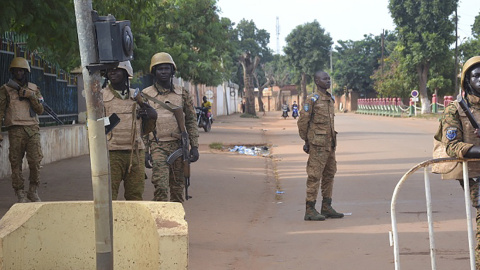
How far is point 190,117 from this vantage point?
8016 mm

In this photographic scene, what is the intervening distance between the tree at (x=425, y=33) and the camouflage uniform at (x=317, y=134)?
153ft

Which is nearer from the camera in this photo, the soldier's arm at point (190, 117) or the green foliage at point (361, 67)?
the soldier's arm at point (190, 117)

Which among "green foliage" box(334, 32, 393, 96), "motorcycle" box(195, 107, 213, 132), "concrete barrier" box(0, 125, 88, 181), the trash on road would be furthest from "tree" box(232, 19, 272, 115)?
"concrete barrier" box(0, 125, 88, 181)

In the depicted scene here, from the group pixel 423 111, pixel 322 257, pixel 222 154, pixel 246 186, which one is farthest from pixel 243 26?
pixel 322 257

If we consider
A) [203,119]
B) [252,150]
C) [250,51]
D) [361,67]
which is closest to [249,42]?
[250,51]

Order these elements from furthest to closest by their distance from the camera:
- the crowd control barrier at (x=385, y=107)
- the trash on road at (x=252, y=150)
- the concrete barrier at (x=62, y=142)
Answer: the crowd control barrier at (x=385, y=107) < the trash on road at (x=252, y=150) < the concrete barrier at (x=62, y=142)

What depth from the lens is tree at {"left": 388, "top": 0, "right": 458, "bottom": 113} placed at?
54156mm

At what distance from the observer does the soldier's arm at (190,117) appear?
8.00 meters

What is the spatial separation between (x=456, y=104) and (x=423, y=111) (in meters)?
50.9

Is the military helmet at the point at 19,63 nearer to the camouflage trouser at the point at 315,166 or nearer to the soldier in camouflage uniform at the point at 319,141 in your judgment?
the soldier in camouflage uniform at the point at 319,141

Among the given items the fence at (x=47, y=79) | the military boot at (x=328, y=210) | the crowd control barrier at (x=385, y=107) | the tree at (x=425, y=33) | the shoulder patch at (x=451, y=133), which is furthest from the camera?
the crowd control barrier at (x=385, y=107)

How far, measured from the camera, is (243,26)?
92.3 m

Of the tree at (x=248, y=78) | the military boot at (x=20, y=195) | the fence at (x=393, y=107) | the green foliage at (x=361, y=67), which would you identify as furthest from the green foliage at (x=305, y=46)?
the military boot at (x=20, y=195)

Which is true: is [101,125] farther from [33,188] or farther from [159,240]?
[33,188]
